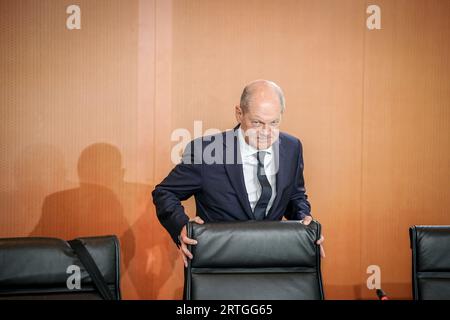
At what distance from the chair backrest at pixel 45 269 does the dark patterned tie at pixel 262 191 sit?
890 millimetres

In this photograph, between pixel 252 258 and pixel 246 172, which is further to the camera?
pixel 246 172

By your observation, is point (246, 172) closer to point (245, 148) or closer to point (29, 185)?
point (245, 148)

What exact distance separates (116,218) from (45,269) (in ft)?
5.51

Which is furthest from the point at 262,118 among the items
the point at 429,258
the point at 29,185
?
the point at 29,185

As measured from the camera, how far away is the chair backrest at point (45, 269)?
1.57 metres

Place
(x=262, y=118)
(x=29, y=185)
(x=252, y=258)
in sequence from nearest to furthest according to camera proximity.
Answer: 1. (x=252, y=258)
2. (x=262, y=118)
3. (x=29, y=185)

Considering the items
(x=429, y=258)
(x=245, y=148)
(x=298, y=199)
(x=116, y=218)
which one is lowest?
(x=116, y=218)

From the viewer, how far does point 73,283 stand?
1.63m

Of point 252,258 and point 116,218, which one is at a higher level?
point 252,258

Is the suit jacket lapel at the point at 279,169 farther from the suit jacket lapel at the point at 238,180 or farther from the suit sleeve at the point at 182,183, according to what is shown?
the suit sleeve at the point at 182,183

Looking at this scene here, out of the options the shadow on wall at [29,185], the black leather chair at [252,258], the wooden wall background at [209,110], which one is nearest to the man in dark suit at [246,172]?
the black leather chair at [252,258]

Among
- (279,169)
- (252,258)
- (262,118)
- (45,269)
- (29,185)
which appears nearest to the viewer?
(45,269)

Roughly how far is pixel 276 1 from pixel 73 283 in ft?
7.72

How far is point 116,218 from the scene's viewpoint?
10.7ft
